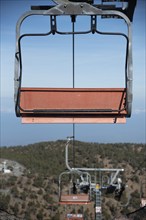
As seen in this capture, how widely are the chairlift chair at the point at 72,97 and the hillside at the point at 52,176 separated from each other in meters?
16.1

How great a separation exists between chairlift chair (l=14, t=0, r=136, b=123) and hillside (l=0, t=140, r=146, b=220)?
16.1m

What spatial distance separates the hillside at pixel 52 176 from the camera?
97.6ft

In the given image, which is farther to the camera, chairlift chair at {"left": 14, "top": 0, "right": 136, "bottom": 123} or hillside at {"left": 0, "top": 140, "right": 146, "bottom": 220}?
hillside at {"left": 0, "top": 140, "right": 146, "bottom": 220}

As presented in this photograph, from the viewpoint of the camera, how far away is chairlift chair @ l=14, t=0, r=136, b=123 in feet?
16.7

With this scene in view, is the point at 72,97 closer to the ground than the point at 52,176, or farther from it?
farther from it

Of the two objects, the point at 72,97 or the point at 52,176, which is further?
the point at 52,176

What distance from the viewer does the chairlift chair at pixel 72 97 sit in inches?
200

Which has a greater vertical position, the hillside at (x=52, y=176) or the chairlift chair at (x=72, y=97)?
the chairlift chair at (x=72, y=97)

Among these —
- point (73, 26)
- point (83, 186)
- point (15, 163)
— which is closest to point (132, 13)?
point (73, 26)

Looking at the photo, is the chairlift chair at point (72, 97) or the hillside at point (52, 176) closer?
the chairlift chair at point (72, 97)

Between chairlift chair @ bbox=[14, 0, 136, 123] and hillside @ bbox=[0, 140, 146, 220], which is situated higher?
chairlift chair @ bbox=[14, 0, 136, 123]

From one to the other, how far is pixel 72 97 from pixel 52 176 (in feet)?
107

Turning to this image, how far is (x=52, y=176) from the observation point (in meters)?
38.1

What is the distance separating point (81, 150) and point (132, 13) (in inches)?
1531
